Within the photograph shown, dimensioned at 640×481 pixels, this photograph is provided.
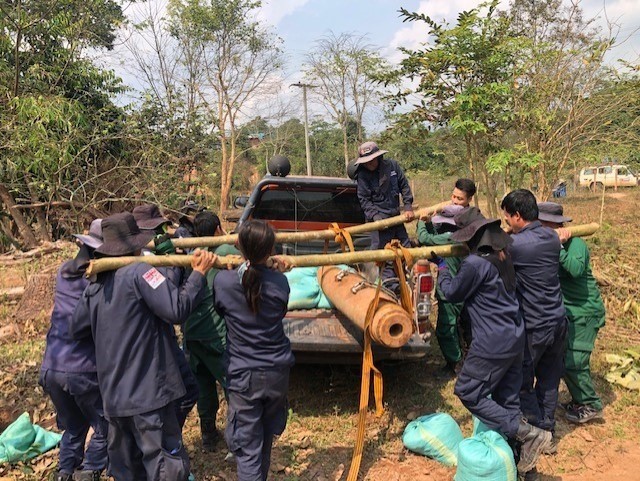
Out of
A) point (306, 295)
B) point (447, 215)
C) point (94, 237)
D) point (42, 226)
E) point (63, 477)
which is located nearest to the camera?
point (94, 237)

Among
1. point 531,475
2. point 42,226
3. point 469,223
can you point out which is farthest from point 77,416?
point 42,226

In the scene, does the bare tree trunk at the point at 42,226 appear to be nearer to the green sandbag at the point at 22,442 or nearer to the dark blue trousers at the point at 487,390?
the green sandbag at the point at 22,442

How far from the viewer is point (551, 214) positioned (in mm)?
3646

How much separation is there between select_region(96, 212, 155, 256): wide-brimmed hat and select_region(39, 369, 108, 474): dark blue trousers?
0.79 m

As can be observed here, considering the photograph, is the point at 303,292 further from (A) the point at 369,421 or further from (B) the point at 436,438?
(B) the point at 436,438

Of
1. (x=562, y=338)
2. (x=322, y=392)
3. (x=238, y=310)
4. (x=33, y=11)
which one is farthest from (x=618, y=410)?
(x=33, y=11)

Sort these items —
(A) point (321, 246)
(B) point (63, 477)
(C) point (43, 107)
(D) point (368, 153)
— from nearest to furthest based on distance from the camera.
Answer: (B) point (63, 477) < (D) point (368, 153) < (A) point (321, 246) < (C) point (43, 107)

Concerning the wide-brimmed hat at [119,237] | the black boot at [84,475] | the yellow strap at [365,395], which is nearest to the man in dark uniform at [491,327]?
the yellow strap at [365,395]

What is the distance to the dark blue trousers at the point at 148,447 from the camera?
2490 millimetres

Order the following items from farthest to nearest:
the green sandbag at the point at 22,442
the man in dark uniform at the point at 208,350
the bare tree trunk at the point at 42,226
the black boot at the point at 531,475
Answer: the bare tree trunk at the point at 42,226
the man in dark uniform at the point at 208,350
the green sandbag at the point at 22,442
the black boot at the point at 531,475

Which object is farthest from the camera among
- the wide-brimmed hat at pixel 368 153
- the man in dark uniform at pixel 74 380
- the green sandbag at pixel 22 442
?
the wide-brimmed hat at pixel 368 153

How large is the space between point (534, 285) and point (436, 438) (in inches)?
47.6

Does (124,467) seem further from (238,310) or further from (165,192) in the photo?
(165,192)

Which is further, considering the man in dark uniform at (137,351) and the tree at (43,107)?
the tree at (43,107)
